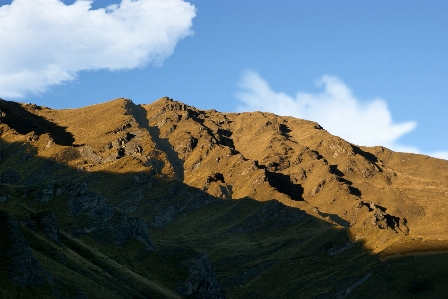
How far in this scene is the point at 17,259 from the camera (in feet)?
232

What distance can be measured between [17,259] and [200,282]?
148 ft

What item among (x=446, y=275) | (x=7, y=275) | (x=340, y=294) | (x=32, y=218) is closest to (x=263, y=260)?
(x=340, y=294)

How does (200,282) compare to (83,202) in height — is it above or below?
below

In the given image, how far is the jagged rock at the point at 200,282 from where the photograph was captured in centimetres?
10700

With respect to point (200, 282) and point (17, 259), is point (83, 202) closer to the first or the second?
point (200, 282)

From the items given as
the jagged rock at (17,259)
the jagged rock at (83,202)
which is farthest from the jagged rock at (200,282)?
the jagged rock at (17,259)

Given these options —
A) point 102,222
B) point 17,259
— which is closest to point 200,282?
point 102,222

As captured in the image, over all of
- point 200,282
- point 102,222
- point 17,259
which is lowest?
point 200,282

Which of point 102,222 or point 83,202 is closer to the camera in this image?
point 102,222

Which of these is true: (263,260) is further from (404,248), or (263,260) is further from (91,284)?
(91,284)

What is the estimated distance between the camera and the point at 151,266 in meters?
115

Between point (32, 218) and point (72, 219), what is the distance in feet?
85.3

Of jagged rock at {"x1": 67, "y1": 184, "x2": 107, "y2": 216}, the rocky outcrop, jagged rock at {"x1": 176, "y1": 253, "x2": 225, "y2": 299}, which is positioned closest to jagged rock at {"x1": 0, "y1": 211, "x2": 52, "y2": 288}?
jagged rock at {"x1": 176, "y1": 253, "x2": 225, "y2": 299}

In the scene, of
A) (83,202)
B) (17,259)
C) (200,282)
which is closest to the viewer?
(17,259)
